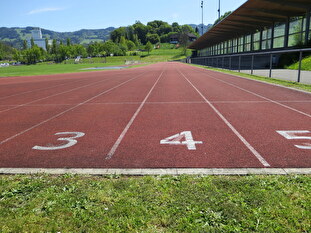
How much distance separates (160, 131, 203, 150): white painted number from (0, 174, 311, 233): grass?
150 centimetres

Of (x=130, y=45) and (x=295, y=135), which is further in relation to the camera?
(x=130, y=45)

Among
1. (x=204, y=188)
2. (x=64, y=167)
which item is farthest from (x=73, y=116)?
(x=204, y=188)

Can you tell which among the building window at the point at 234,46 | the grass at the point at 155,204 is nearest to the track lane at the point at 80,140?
the grass at the point at 155,204

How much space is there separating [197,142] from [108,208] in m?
2.78

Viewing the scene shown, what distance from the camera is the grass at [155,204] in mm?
2670

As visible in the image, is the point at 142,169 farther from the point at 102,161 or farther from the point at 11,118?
the point at 11,118

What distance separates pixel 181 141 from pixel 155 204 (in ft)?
8.05

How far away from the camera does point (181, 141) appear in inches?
212

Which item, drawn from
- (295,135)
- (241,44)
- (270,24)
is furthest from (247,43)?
(295,135)

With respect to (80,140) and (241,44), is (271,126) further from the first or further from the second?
(241,44)

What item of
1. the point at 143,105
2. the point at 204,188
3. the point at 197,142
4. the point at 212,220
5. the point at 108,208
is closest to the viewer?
the point at 212,220

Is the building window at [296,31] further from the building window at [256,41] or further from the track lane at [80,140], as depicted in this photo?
the track lane at [80,140]

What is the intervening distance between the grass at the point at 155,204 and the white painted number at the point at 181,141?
150 centimetres

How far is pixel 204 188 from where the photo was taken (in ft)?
11.1
